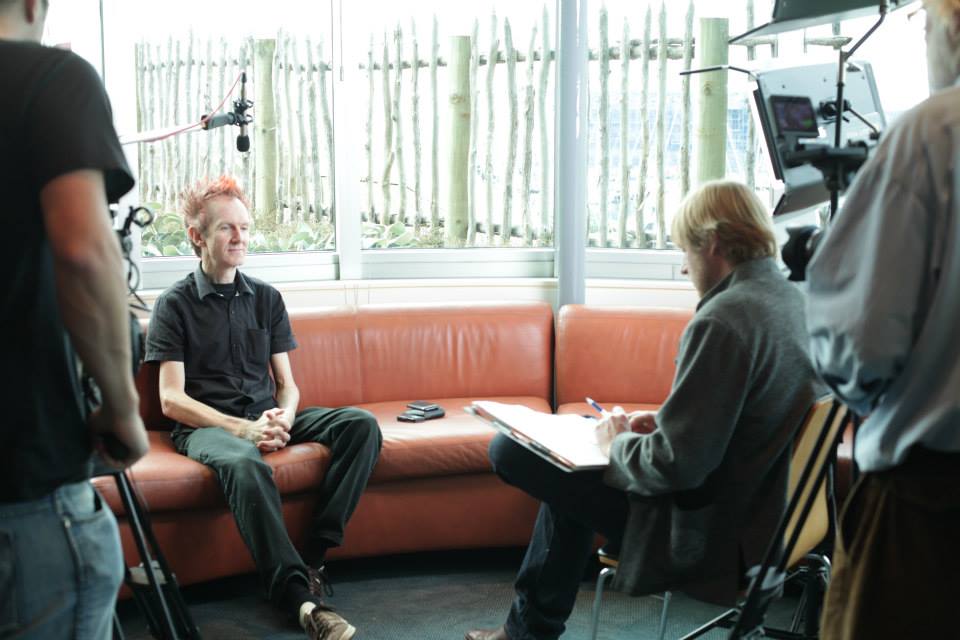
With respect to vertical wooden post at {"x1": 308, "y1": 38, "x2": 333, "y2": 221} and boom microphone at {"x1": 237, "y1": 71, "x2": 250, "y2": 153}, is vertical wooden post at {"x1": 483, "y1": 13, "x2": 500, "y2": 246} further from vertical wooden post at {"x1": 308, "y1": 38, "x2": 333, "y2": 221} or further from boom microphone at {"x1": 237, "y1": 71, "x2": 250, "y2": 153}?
boom microphone at {"x1": 237, "y1": 71, "x2": 250, "y2": 153}

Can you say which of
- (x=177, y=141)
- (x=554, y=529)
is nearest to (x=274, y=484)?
(x=554, y=529)

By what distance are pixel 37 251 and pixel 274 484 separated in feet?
6.31

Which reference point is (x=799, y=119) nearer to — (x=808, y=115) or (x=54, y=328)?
(x=808, y=115)

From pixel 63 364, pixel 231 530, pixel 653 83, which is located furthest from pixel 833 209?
pixel 653 83

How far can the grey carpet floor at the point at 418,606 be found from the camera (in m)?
3.00

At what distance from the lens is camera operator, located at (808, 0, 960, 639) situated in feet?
4.62

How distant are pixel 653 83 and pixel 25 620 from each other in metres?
4.01

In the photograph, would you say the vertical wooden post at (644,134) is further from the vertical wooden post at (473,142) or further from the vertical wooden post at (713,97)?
the vertical wooden post at (473,142)

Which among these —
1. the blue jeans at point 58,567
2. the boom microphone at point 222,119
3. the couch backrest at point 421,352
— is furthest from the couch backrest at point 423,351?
the blue jeans at point 58,567

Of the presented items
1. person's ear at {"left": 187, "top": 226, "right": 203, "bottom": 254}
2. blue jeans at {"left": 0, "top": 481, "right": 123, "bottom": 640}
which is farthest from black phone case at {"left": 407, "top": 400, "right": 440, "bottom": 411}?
blue jeans at {"left": 0, "top": 481, "right": 123, "bottom": 640}

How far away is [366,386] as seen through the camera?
4039 millimetres

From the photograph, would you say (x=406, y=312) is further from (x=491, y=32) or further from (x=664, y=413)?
(x=664, y=413)

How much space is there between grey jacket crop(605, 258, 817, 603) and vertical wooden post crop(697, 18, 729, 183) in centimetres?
252

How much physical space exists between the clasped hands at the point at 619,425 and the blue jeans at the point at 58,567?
132 centimetres
